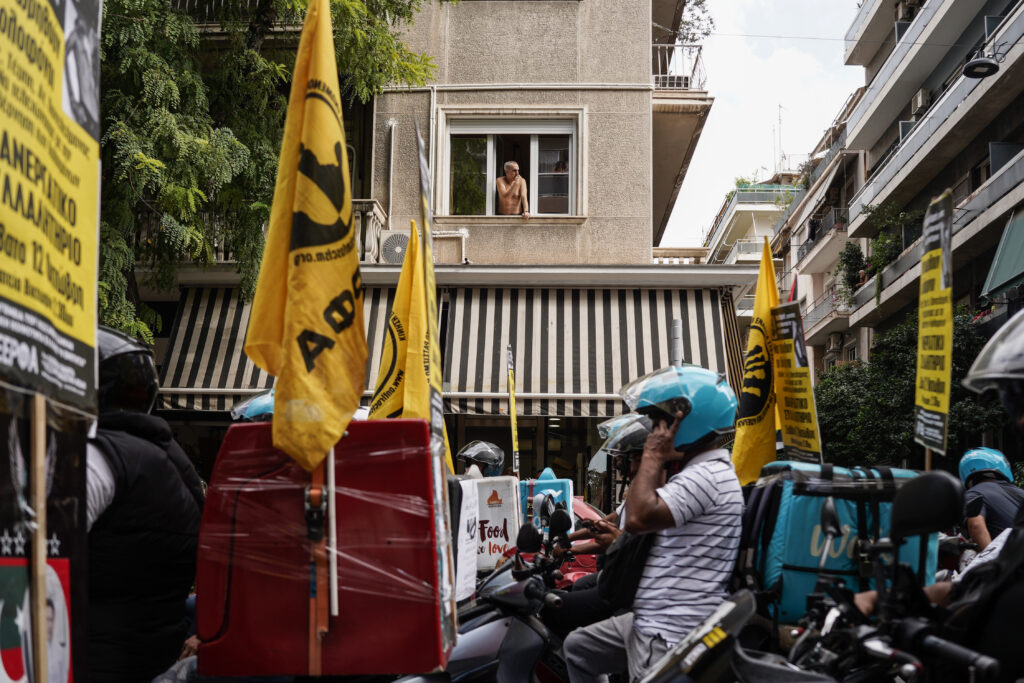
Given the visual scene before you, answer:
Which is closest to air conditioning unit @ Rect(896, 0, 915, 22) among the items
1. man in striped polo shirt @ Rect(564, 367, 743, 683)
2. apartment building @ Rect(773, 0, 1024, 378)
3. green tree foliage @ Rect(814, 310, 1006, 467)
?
apartment building @ Rect(773, 0, 1024, 378)

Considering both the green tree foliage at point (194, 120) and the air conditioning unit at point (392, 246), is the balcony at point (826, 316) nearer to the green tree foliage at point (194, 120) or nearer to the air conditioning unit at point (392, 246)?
the air conditioning unit at point (392, 246)

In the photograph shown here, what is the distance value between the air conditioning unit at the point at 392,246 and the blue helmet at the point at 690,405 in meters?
10.9

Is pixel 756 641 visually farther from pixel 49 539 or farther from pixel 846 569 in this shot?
pixel 49 539

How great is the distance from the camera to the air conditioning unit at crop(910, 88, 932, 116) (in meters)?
30.0

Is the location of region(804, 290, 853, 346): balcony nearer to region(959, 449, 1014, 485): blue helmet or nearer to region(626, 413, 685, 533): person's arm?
region(959, 449, 1014, 485): blue helmet

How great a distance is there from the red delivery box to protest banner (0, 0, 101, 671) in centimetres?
66

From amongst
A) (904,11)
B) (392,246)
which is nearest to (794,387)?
(392,246)

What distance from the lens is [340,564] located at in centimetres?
306

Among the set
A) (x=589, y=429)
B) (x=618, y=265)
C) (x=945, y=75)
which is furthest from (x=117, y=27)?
(x=945, y=75)

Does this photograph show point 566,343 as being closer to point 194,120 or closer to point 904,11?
point 194,120

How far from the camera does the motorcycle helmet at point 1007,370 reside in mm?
2502

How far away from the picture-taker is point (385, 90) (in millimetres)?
15297

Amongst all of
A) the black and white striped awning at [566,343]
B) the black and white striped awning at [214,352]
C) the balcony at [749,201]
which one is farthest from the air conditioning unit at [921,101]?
the balcony at [749,201]

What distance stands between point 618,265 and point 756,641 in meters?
10.7
